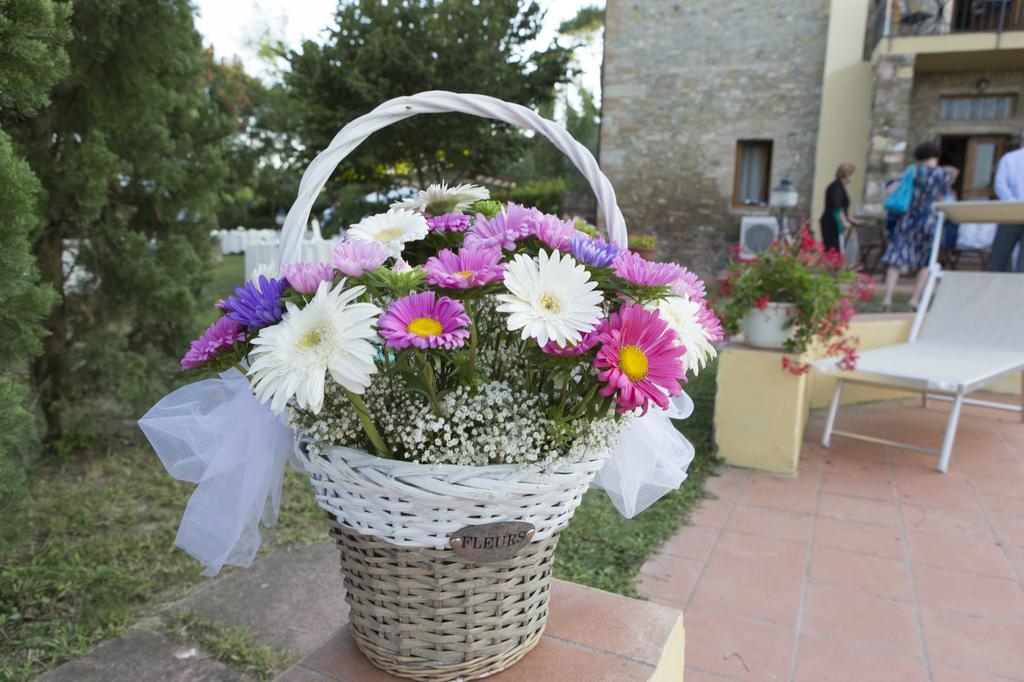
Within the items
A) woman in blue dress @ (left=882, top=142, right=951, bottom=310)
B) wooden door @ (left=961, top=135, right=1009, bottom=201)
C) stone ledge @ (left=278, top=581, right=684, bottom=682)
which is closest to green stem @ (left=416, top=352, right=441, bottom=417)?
stone ledge @ (left=278, top=581, right=684, bottom=682)

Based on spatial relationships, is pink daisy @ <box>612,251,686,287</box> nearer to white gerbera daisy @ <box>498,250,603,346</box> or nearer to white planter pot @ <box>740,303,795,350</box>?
white gerbera daisy @ <box>498,250,603,346</box>

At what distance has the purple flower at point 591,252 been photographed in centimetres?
88

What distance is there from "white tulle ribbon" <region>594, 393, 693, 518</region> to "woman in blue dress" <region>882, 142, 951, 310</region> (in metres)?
5.44

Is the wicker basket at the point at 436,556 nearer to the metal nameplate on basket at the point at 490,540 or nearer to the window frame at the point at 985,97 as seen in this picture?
the metal nameplate on basket at the point at 490,540

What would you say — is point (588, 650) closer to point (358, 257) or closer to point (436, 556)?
point (436, 556)

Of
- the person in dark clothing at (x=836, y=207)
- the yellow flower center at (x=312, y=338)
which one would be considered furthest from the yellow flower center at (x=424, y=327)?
the person in dark clothing at (x=836, y=207)

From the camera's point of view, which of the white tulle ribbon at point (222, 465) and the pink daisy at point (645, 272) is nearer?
the pink daisy at point (645, 272)

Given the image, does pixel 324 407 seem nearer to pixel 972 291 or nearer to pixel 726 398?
pixel 726 398

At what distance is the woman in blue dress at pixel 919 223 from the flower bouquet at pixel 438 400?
18.6ft

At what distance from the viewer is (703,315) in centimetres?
98

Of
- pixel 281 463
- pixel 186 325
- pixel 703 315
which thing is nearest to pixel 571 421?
pixel 703 315

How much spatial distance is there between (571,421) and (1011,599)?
204 cm

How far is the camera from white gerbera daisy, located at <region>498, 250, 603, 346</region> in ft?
2.52

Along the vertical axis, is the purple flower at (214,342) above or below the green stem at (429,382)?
above
